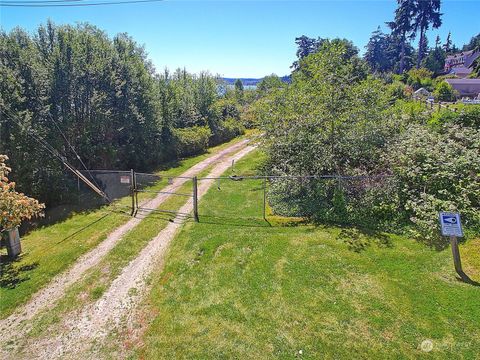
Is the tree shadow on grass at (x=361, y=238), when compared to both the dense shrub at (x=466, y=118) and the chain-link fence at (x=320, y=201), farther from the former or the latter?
the dense shrub at (x=466, y=118)

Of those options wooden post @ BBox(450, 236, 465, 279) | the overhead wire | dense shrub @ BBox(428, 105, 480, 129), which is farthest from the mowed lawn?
dense shrub @ BBox(428, 105, 480, 129)

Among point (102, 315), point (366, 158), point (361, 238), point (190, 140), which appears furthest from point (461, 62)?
point (102, 315)

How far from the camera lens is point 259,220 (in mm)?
11969

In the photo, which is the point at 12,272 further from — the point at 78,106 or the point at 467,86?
the point at 467,86

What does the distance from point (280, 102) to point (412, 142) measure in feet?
23.2

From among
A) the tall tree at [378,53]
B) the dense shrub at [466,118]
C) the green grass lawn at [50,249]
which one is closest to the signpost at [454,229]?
the dense shrub at [466,118]

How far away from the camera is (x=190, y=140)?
2647 cm

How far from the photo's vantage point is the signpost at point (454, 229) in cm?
741

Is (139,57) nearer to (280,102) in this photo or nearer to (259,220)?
(280,102)

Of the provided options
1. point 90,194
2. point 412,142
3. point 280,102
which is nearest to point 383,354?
point 412,142

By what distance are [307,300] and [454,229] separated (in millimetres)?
3892

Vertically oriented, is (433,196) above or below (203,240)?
above

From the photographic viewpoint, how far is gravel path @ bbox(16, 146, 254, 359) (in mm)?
6480

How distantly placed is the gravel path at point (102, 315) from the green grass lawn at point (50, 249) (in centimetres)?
188
